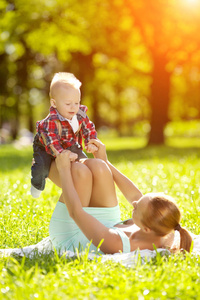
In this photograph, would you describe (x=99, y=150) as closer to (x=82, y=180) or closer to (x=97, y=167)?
(x=97, y=167)

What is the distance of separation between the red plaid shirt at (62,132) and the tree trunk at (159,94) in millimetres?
15142

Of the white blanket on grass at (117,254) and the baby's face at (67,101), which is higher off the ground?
the baby's face at (67,101)

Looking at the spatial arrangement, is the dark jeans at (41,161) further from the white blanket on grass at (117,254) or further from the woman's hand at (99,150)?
the white blanket on grass at (117,254)

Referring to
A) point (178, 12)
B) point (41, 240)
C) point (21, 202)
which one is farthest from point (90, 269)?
point (178, 12)

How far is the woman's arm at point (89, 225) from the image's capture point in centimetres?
338

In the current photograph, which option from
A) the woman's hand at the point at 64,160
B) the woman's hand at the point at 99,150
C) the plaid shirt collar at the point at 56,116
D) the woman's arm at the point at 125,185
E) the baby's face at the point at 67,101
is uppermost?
the baby's face at the point at 67,101

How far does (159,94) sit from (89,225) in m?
16.3

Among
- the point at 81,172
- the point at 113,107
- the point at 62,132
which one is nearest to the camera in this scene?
the point at 81,172

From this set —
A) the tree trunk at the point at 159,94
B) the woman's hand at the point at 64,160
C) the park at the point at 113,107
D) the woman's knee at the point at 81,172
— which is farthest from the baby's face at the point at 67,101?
the tree trunk at the point at 159,94

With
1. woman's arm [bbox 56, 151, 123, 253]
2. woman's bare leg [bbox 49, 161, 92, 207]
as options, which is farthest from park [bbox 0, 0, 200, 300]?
woman's bare leg [bbox 49, 161, 92, 207]

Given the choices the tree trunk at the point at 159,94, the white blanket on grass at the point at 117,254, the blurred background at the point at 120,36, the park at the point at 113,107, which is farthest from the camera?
the tree trunk at the point at 159,94

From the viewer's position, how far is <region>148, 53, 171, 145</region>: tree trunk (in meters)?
18.8

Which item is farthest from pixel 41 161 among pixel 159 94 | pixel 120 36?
pixel 120 36

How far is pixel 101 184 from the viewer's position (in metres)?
3.61
